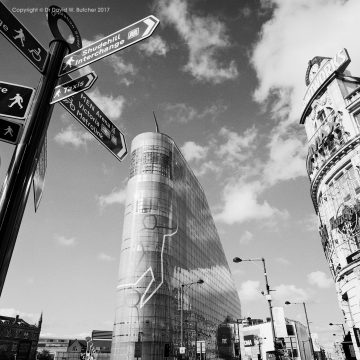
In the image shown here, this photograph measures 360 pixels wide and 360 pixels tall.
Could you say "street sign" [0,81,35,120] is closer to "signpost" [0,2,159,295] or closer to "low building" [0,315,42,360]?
"signpost" [0,2,159,295]

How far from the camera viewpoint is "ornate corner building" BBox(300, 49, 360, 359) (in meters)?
29.2

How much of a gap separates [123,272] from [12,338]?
61.0 meters

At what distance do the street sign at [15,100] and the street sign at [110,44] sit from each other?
0.82 meters

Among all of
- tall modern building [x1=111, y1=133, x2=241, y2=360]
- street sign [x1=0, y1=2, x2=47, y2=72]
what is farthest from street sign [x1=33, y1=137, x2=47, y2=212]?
tall modern building [x1=111, y1=133, x2=241, y2=360]

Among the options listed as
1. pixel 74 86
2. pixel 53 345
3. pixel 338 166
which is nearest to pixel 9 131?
pixel 74 86

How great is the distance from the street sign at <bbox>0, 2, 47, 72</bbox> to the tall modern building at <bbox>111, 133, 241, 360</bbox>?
55072 millimetres

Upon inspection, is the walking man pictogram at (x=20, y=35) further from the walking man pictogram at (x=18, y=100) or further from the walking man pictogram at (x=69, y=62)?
the walking man pictogram at (x=18, y=100)

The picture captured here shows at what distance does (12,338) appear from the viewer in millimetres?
101812

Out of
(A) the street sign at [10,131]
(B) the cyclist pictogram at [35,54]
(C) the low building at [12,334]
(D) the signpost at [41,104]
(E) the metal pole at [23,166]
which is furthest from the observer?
(C) the low building at [12,334]

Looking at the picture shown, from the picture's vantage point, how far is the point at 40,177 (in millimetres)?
4488

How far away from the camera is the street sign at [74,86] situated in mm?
4695

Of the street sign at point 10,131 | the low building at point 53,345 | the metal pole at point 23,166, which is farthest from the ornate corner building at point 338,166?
the low building at point 53,345

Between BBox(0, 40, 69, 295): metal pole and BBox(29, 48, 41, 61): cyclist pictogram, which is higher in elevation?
BBox(29, 48, 41, 61): cyclist pictogram

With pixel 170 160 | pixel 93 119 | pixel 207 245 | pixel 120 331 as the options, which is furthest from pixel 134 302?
pixel 93 119
